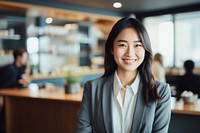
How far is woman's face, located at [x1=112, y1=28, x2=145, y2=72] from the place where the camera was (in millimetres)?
1372

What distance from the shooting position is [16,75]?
4.59 metres

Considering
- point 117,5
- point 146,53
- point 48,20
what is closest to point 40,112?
point 146,53

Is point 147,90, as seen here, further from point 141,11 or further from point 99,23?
point 141,11

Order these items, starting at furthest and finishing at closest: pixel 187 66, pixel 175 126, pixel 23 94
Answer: pixel 187 66 → pixel 23 94 → pixel 175 126

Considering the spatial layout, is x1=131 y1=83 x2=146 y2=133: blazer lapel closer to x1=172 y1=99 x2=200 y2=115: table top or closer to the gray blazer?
the gray blazer

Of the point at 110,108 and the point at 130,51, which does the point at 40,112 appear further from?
the point at 130,51

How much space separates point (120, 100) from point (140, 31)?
0.38 m

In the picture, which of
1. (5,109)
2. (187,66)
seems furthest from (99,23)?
(5,109)

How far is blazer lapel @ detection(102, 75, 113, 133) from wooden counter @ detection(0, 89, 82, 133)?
1.54 m

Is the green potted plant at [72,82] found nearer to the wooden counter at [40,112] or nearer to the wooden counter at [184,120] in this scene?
the wooden counter at [40,112]

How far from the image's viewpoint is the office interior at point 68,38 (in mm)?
3602

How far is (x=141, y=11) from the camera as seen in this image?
8.16 meters

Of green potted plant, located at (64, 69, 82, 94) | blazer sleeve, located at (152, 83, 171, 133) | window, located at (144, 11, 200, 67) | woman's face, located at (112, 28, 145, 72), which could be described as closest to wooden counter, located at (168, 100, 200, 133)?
blazer sleeve, located at (152, 83, 171, 133)

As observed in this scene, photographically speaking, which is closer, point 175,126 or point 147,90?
point 147,90
